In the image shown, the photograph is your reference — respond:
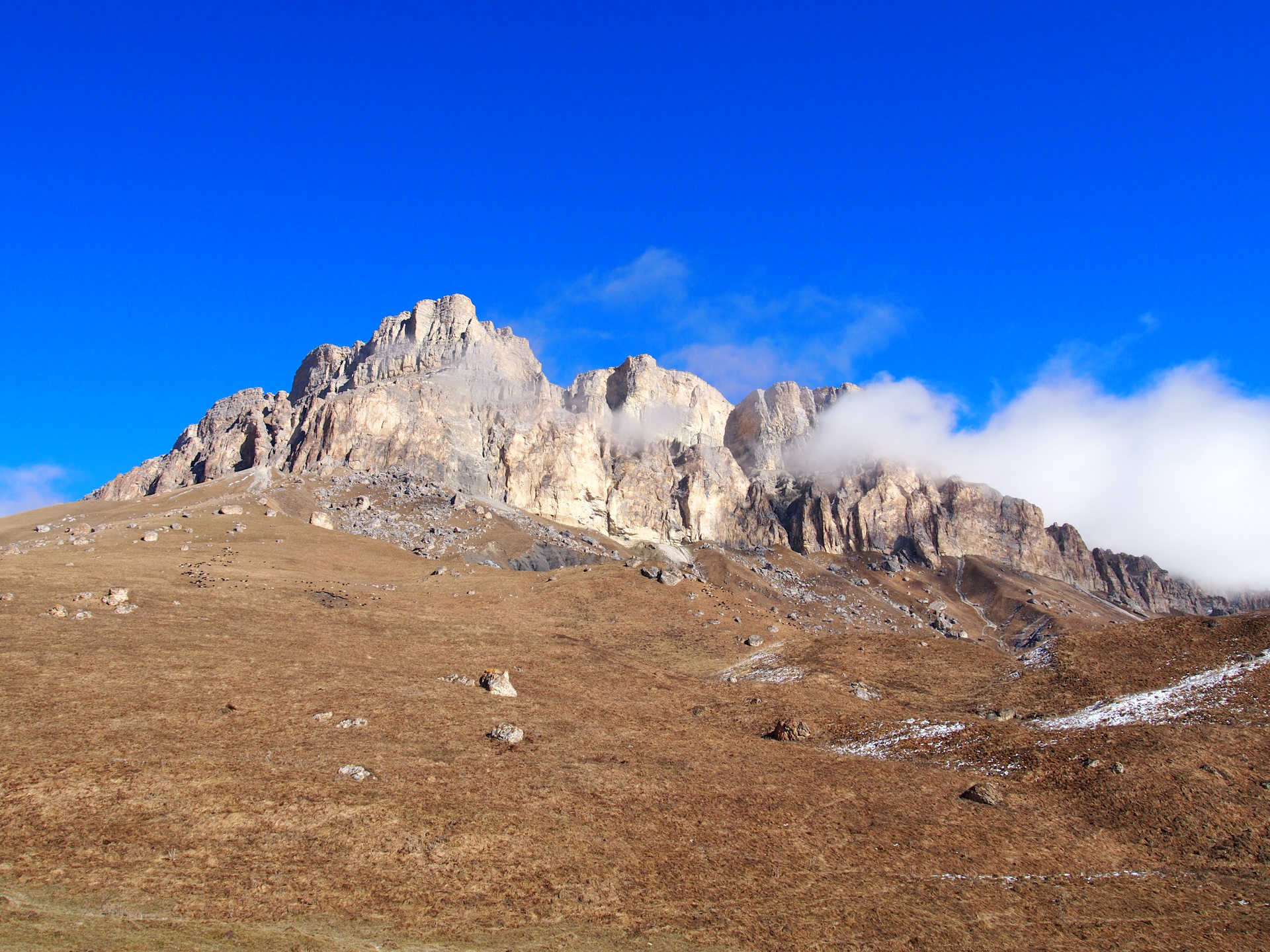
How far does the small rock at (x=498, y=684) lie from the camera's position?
122 ft

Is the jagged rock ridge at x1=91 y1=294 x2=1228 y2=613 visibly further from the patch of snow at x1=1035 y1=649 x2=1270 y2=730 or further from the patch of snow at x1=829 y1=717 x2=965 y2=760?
the patch of snow at x1=1035 y1=649 x2=1270 y2=730

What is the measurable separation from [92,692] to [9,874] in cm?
1553

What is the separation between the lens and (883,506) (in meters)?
197

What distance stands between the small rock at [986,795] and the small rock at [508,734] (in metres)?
17.3

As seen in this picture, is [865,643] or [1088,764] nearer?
[1088,764]

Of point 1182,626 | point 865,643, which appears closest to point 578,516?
point 865,643

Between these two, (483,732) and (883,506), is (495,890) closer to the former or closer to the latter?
(483,732)

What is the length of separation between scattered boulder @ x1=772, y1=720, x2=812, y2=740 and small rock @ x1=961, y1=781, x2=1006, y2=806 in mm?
8684

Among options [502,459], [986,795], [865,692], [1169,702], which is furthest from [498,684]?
[502,459]

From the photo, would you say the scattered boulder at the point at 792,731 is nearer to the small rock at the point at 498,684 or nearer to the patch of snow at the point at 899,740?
the patch of snow at the point at 899,740

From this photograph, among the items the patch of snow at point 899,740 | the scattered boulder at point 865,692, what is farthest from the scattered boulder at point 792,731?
the scattered boulder at point 865,692

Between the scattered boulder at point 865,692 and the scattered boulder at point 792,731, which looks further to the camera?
the scattered boulder at point 865,692

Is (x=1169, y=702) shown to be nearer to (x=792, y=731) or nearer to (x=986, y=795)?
(x=986, y=795)

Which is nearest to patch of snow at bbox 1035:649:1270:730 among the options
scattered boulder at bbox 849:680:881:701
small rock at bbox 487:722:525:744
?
scattered boulder at bbox 849:680:881:701
